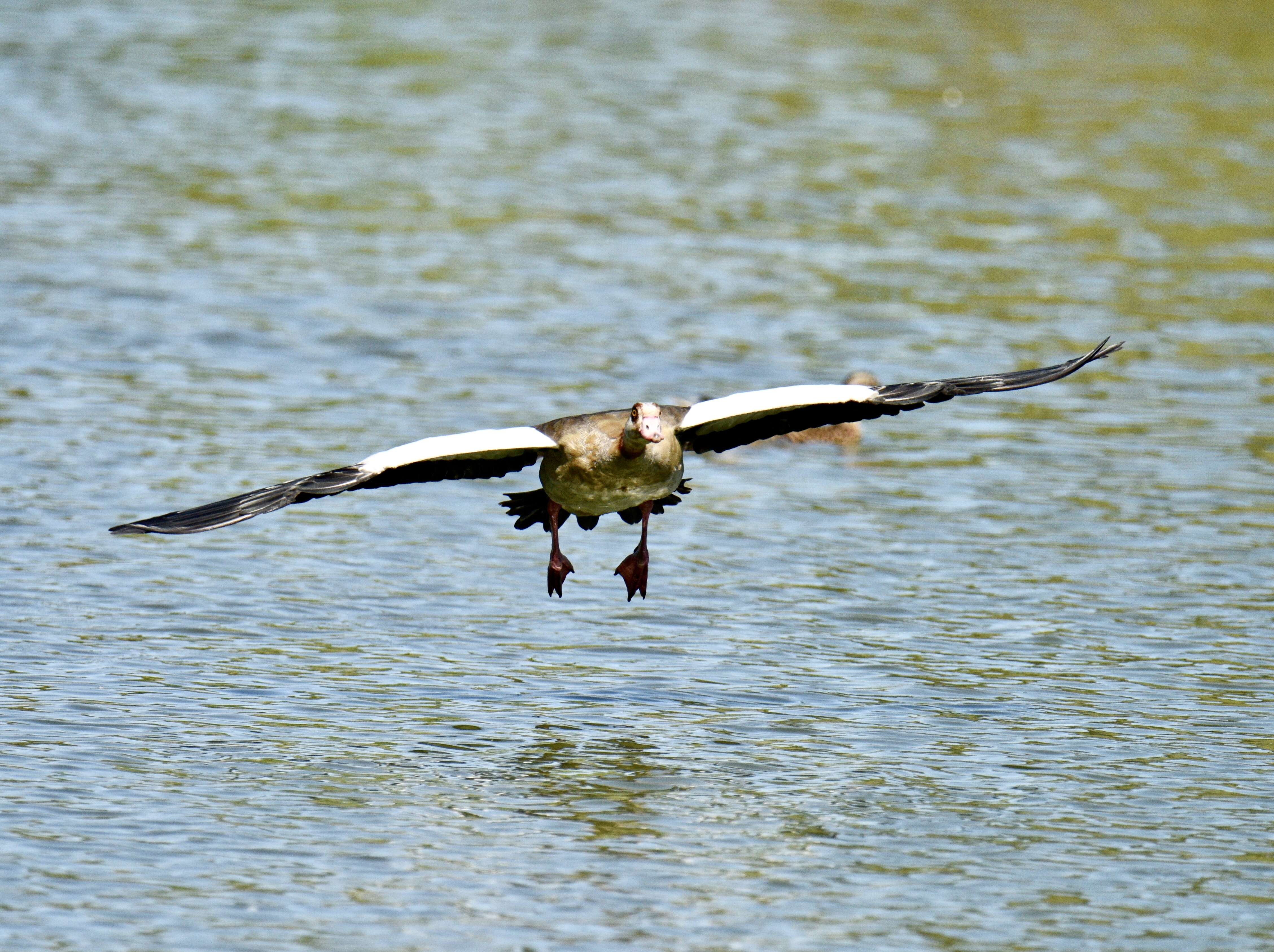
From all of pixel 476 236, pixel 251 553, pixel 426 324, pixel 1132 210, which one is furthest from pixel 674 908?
pixel 1132 210

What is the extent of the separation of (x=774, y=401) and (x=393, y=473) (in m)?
2.02

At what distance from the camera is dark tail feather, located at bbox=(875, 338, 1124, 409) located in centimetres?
1195

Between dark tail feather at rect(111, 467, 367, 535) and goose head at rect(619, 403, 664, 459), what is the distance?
1.52 meters

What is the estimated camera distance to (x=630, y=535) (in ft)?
55.1

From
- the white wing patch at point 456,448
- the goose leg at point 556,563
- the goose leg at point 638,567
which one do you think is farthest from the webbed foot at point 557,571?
the white wing patch at point 456,448

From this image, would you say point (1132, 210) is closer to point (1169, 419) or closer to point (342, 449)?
point (1169, 419)

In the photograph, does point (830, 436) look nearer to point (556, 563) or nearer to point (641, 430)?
point (556, 563)

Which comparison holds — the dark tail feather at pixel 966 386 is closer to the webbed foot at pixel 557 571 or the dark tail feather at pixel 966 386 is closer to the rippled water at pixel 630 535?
the rippled water at pixel 630 535

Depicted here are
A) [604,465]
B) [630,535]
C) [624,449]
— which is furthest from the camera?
[630,535]

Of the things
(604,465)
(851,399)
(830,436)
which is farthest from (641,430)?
(830,436)

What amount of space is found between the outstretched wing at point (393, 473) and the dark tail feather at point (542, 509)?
264mm

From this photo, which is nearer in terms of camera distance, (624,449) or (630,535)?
(624,449)

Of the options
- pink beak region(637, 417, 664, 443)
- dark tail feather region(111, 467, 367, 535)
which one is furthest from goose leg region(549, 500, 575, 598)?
dark tail feather region(111, 467, 367, 535)

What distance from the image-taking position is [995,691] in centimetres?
1306
